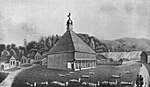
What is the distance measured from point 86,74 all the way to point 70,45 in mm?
378

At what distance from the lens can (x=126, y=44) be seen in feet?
9.68

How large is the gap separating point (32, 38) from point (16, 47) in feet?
0.72

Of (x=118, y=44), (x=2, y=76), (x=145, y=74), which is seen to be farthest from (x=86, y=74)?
(x=2, y=76)

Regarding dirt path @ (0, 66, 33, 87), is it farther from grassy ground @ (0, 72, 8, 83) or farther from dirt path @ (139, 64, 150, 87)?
dirt path @ (139, 64, 150, 87)

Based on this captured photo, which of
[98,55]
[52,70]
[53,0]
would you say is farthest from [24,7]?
[98,55]

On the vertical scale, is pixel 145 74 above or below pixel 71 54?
below

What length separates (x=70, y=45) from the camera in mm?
2936

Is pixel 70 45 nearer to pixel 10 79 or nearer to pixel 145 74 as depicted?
pixel 10 79

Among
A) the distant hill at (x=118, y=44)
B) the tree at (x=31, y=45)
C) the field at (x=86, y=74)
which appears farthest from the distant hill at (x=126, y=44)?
the tree at (x=31, y=45)

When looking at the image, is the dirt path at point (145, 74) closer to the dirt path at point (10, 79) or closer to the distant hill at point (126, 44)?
the distant hill at point (126, 44)

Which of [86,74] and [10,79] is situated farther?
[10,79]

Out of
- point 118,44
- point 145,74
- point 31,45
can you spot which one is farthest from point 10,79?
point 145,74

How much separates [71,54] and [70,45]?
106 mm

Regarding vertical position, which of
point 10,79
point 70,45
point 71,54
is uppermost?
point 70,45
